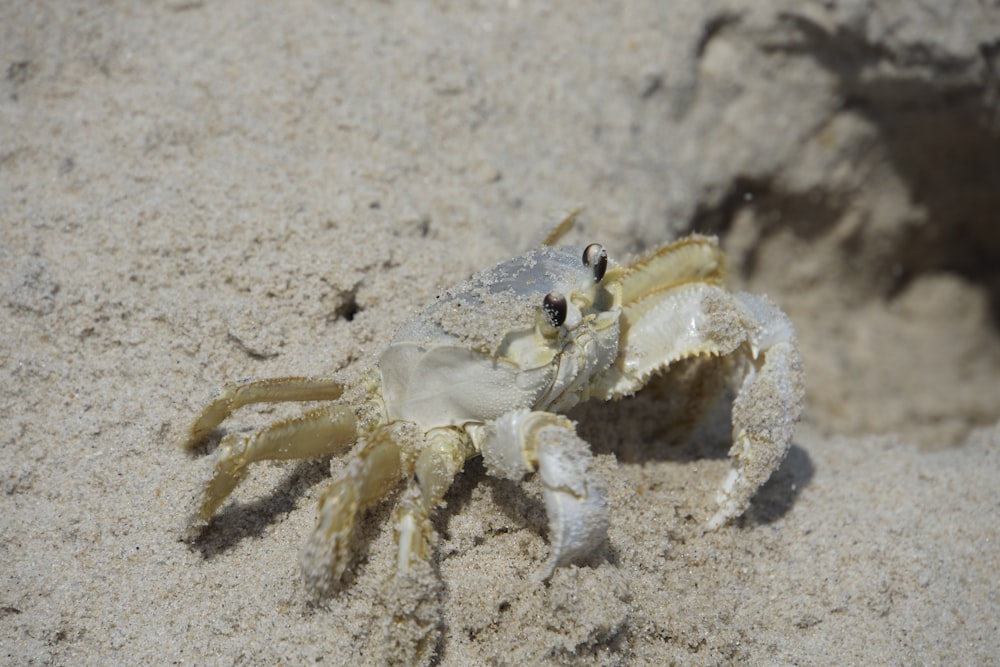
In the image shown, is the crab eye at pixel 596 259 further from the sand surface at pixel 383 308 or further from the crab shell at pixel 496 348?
the sand surface at pixel 383 308

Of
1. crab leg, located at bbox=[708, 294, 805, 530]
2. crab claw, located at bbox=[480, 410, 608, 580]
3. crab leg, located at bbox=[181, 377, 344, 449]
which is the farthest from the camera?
crab leg, located at bbox=[708, 294, 805, 530]

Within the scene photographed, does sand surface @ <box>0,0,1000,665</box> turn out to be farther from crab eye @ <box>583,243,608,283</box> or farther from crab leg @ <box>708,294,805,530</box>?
crab eye @ <box>583,243,608,283</box>

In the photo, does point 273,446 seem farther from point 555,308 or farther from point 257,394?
point 555,308

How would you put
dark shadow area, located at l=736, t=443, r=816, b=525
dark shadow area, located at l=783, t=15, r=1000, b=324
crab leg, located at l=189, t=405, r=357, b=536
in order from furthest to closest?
1. dark shadow area, located at l=783, t=15, r=1000, b=324
2. dark shadow area, located at l=736, t=443, r=816, b=525
3. crab leg, located at l=189, t=405, r=357, b=536

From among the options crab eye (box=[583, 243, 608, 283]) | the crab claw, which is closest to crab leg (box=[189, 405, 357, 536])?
the crab claw

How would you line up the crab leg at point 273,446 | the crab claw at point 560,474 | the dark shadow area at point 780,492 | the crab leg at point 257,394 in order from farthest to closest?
the dark shadow area at point 780,492, the crab leg at point 257,394, the crab leg at point 273,446, the crab claw at point 560,474

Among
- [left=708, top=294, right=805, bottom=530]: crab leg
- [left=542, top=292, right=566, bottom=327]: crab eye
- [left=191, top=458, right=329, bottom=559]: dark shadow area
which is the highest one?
[left=542, top=292, right=566, bottom=327]: crab eye

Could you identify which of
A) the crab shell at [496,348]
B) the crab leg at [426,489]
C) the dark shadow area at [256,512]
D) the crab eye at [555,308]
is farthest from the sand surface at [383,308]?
the crab eye at [555,308]
